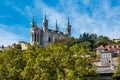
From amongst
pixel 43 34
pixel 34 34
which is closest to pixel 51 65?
pixel 34 34

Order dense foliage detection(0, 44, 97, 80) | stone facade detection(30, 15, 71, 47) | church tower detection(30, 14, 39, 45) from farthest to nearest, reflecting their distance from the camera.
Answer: stone facade detection(30, 15, 71, 47) < church tower detection(30, 14, 39, 45) < dense foliage detection(0, 44, 97, 80)

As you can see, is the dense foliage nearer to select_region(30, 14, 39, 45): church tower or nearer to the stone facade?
select_region(30, 14, 39, 45): church tower

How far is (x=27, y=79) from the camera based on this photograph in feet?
138

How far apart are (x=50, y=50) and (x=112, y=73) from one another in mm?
8471

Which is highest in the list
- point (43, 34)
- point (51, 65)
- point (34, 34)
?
point (43, 34)

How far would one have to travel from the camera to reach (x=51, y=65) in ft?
137

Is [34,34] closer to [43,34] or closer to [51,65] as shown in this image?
[43,34]

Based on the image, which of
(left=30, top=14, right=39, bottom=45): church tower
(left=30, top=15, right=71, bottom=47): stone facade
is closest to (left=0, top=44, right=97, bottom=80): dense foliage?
(left=30, top=14, right=39, bottom=45): church tower

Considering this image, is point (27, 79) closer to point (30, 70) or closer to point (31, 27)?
point (30, 70)

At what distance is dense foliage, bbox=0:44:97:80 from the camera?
40.0 m

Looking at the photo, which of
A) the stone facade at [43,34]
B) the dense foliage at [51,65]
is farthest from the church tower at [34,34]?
the dense foliage at [51,65]

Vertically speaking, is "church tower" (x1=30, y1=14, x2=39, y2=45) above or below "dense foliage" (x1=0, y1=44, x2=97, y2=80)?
above

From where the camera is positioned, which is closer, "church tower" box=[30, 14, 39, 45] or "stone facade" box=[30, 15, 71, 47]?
"church tower" box=[30, 14, 39, 45]

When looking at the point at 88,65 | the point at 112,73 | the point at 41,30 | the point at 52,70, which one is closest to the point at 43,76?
the point at 52,70
